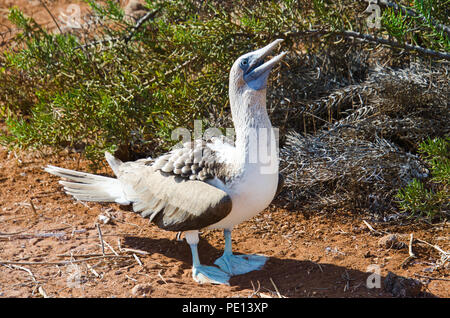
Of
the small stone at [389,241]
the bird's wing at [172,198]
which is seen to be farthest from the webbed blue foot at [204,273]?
the small stone at [389,241]

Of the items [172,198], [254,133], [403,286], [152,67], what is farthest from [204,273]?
[152,67]

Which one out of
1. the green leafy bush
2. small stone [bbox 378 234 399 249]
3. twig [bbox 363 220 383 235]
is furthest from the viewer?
twig [bbox 363 220 383 235]

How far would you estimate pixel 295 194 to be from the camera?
4.85m

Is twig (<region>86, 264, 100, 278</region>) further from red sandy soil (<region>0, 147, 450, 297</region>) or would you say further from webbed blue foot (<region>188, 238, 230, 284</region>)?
webbed blue foot (<region>188, 238, 230, 284</region>)

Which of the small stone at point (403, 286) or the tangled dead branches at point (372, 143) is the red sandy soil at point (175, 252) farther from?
the tangled dead branches at point (372, 143)

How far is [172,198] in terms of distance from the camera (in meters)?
3.68

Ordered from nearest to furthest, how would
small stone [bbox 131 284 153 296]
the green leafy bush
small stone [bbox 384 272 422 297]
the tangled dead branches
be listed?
1. small stone [bbox 384 272 422 297]
2. small stone [bbox 131 284 153 296]
3. the green leafy bush
4. the tangled dead branches

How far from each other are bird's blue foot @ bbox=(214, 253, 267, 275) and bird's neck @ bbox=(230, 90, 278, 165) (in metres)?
0.84

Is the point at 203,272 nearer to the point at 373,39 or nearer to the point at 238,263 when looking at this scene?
the point at 238,263

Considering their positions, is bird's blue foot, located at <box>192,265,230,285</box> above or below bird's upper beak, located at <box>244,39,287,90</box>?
below

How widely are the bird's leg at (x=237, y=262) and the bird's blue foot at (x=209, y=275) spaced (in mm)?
69

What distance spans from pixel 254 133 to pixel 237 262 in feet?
3.32

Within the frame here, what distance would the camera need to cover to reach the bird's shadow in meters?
3.48

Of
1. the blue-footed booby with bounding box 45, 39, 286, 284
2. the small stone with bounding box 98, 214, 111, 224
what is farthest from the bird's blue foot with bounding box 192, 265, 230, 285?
the small stone with bounding box 98, 214, 111, 224
